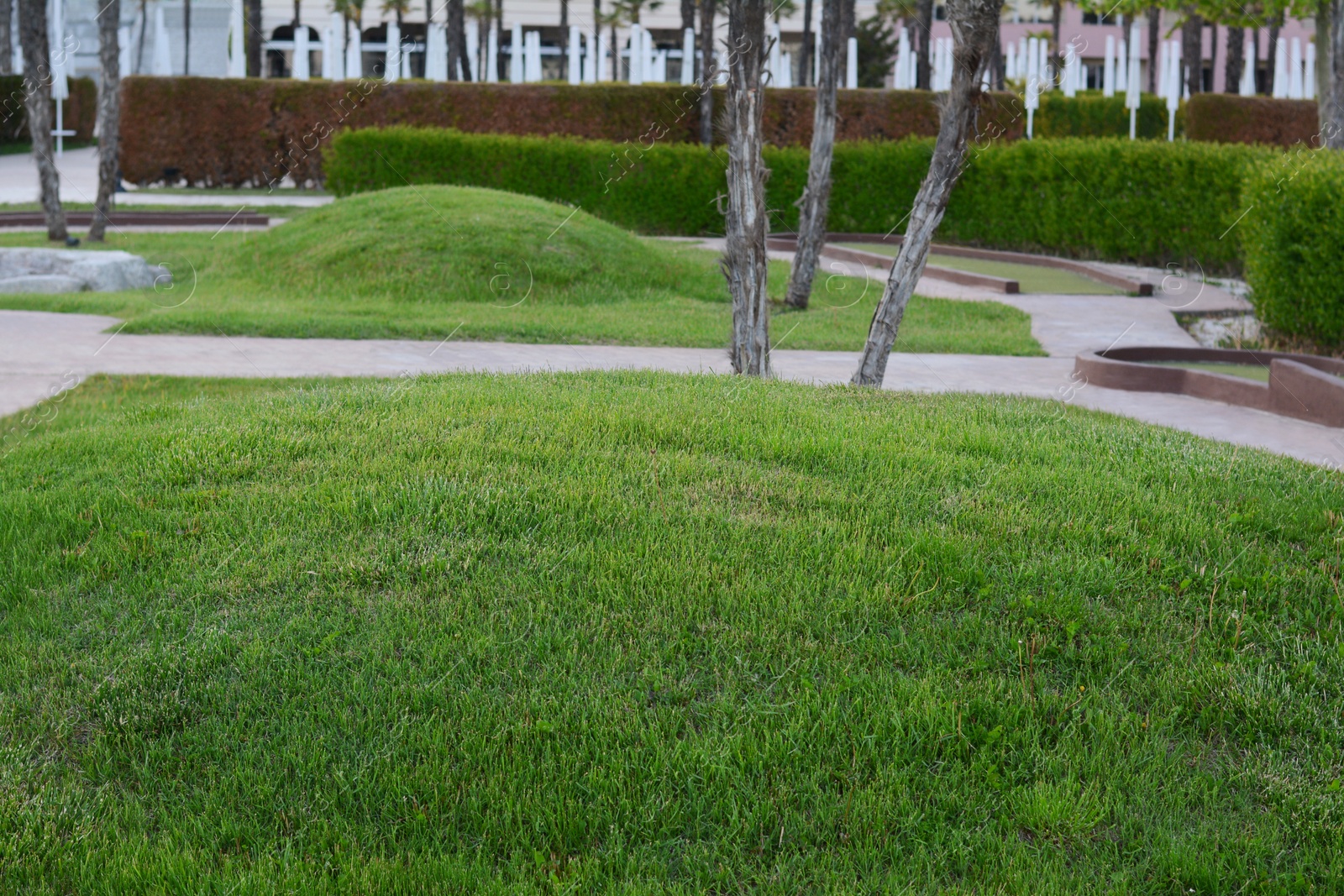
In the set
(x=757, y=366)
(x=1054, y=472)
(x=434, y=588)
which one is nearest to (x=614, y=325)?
(x=757, y=366)

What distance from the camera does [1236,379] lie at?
28.7 feet

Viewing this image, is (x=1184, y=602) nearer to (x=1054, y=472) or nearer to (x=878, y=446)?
(x=1054, y=472)

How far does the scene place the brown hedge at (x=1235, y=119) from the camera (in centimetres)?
2869

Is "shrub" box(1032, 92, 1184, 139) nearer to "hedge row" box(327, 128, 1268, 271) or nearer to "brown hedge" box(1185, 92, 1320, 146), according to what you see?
"brown hedge" box(1185, 92, 1320, 146)

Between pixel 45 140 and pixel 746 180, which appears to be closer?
pixel 746 180

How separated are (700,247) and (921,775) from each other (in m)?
16.6

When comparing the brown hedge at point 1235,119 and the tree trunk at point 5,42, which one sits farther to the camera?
the tree trunk at point 5,42

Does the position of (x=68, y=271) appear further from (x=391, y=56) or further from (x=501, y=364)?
(x=391, y=56)

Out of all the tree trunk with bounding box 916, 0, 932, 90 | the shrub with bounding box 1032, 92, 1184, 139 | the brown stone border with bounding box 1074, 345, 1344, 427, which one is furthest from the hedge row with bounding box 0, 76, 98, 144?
the brown stone border with bounding box 1074, 345, 1344, 427

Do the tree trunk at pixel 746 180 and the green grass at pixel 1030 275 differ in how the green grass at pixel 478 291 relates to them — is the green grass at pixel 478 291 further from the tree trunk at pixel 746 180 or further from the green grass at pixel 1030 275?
the tree trunk at pixel 746 180

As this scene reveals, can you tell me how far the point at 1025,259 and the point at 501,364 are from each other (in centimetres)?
1254

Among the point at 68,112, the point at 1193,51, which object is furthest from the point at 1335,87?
the point at 68,112

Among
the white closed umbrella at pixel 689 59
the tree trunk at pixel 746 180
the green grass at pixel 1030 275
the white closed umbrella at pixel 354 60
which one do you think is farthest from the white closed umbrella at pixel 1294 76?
the tree trunk at pixel 746 180

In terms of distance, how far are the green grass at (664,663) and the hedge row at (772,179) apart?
15.3 m
